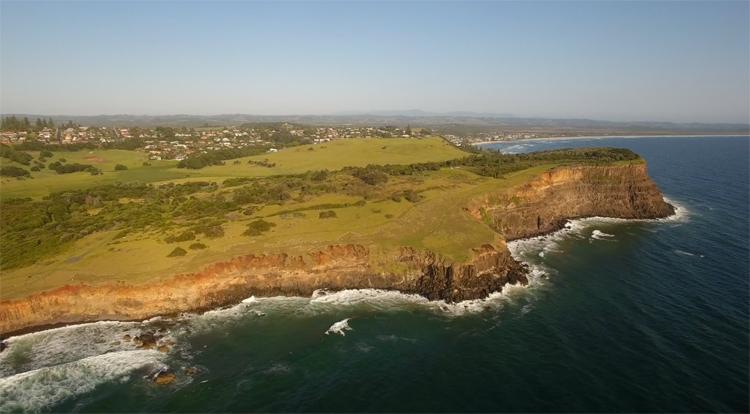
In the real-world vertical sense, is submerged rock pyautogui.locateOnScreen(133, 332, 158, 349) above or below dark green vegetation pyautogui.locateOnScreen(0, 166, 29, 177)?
below

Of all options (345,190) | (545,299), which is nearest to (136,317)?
(345,190)

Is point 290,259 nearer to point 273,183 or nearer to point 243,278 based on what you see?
point 243,278

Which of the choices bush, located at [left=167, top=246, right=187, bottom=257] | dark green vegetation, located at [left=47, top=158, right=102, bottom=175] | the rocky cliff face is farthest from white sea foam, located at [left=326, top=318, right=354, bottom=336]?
dark green vegetation, located at [left=47, top=158, right=102, bottom=175]

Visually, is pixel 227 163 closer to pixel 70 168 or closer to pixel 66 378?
pixel 70 168

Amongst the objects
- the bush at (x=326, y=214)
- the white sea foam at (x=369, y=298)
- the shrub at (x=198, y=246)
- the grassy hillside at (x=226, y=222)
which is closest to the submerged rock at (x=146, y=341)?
the grassy hillside at (x=226, y=222)

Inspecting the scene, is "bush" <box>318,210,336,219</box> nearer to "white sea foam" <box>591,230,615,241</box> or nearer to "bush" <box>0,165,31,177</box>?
"white sea foam" <box>591,230,615,241</box>

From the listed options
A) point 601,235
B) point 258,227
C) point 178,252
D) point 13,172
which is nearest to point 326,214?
point 258,227
